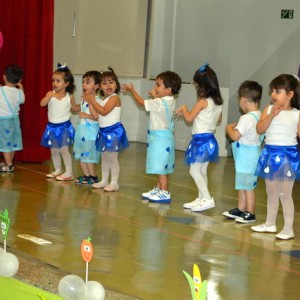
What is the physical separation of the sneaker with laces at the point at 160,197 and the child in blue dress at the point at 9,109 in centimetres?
203

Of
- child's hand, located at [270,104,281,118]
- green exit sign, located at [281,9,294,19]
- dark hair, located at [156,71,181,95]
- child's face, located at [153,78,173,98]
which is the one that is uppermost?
green exit sign, located at [281,9,294,19]

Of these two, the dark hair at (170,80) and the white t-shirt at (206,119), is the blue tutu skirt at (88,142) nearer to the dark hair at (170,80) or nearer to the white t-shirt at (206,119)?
the dark hair at (170,80)

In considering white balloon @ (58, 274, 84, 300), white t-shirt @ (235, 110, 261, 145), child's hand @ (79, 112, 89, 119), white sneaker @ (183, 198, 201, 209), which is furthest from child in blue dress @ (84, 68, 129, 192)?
white balloon @ (58, 274, 84, 300)

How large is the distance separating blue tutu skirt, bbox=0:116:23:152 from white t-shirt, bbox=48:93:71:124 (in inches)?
25.4

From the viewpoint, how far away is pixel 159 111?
7.51 m

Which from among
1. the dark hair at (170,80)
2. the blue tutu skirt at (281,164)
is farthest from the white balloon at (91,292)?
the dark hair at (170,80)

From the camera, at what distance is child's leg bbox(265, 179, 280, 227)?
6.27m

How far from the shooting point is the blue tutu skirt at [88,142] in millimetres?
8180

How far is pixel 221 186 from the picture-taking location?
881cm

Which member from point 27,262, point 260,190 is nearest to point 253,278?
point 27,262

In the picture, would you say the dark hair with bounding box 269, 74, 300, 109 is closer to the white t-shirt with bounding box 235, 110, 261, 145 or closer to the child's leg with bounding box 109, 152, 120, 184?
the white t-shirt with bounding box 235, 110, 261, 145

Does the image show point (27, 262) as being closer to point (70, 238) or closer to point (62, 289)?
point (70, 238)

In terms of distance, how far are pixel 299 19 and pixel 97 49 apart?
329 centimetres

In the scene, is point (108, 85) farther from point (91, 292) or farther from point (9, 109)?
point (91, 292)
